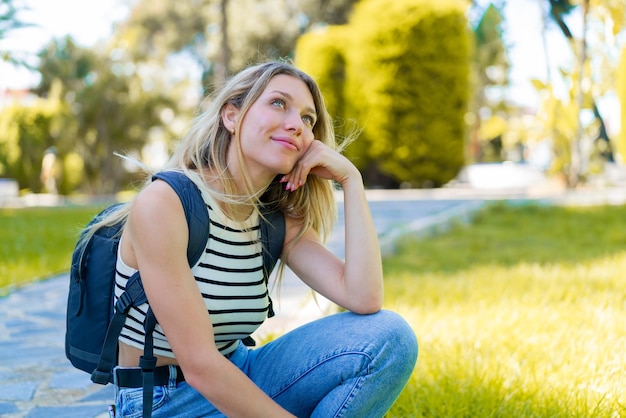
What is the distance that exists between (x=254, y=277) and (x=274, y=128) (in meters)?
0.48

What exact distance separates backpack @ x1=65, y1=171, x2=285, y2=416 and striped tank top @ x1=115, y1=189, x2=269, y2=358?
4 cm

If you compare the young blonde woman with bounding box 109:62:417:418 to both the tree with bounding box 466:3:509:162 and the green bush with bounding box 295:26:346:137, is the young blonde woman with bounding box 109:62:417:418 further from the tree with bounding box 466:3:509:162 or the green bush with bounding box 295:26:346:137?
the tree with bounding box 466:3:509:162

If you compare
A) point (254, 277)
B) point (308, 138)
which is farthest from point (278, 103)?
point (254, 277)

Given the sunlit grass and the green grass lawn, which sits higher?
the green grass lawn

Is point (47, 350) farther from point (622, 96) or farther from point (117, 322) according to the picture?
point (622, 96)

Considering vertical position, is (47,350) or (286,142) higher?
(286,142)

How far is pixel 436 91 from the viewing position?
1678 cm

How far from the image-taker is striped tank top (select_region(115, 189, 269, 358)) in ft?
6.65

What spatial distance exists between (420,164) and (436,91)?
5.88 feet

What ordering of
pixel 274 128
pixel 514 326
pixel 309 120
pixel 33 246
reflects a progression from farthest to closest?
1. pixel 33 246
2. pixel 514 326
3. pixel 309 120
4. pixel 274 128

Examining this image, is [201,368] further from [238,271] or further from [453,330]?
[453,330]

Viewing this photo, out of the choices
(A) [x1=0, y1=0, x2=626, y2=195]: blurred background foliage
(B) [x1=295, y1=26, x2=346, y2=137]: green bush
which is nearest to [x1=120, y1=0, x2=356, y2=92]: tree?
(A) [x1=0, y1=0, x2=626, y2=195]: blurred background foliage

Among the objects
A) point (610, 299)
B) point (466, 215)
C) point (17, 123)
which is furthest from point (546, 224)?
point (17, 123)

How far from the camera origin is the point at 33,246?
8039 mm
